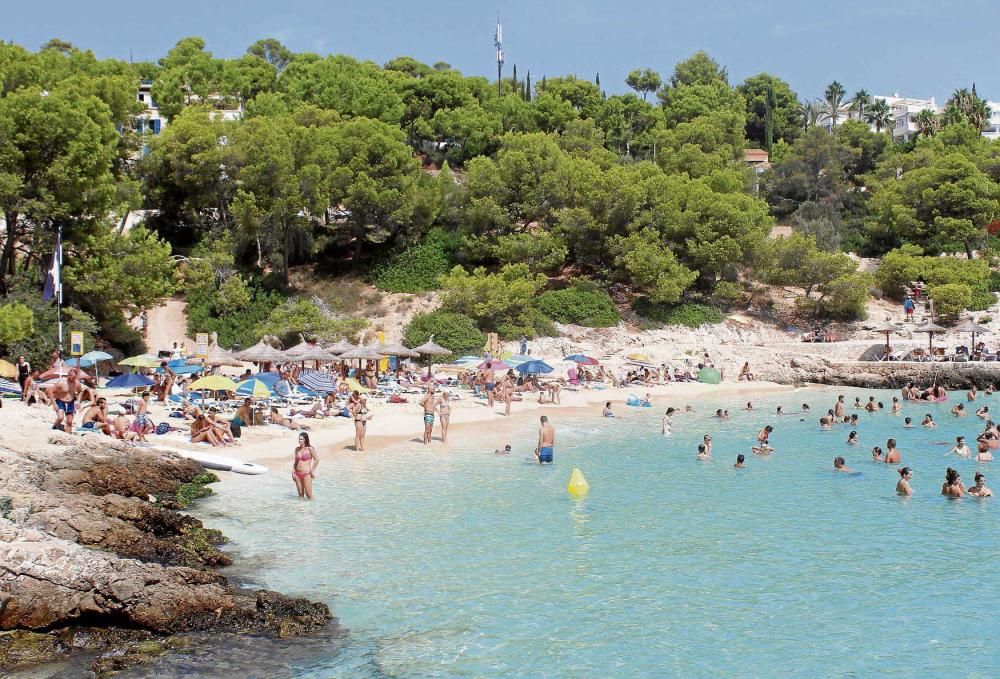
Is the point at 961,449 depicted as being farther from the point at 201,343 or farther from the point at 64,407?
the point at 201,343

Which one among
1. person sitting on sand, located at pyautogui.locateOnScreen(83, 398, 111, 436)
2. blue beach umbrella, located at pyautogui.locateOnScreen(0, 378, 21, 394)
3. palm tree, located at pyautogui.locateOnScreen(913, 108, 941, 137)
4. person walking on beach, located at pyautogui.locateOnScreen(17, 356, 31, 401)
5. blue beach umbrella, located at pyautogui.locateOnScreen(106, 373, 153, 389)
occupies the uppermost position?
palm tree, located at pyautogui.locateOnScreen(913, 108, 941, 137)

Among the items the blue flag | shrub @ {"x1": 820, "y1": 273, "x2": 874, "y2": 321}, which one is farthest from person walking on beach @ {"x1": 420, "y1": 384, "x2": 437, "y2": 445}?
shrub @ {"x1": 820, "y1": 273, "x2": 874, "y2": 321}

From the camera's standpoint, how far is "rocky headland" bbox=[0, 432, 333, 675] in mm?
8508

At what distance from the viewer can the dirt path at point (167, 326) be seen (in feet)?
123

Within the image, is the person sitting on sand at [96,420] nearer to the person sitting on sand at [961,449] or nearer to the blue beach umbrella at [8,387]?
the blue beach umbrella at [8,387]

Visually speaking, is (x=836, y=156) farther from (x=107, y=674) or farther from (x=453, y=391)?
(x=107, y=674)

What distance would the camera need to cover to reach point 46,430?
16.9m

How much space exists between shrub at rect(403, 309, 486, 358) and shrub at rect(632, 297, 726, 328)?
10.2 meters

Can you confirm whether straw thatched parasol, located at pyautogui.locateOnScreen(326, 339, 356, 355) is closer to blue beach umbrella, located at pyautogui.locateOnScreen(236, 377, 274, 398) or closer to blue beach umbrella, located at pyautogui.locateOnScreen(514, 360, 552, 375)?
blue beach umbrella, located at pyautogui.locateOnScreen(514, 360, 552, 375)

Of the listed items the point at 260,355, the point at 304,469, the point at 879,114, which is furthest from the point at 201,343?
the point at 879,114

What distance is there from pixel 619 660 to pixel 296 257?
40.5m

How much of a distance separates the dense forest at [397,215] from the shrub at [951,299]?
10 cm

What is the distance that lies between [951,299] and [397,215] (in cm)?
2772

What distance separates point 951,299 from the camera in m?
42.2
